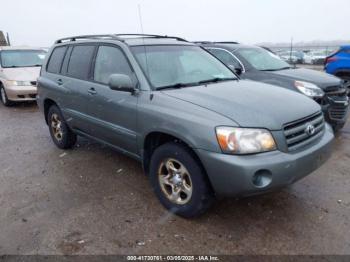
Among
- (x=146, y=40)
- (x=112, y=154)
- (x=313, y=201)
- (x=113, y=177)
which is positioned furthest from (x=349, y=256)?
(x=112, y=154)

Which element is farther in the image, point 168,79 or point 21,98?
point 21,98

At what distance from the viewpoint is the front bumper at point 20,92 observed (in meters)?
8.95

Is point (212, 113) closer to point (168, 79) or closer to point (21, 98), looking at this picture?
point (168, 79)

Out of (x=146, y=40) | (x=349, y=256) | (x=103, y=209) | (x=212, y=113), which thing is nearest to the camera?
(x=349, y=256)

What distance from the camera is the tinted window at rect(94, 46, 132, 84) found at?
3.77 meters

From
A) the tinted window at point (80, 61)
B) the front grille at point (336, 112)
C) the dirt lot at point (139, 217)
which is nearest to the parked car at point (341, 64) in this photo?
the front grille at point (336, 112)

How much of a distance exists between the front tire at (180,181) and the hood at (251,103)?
513 mm

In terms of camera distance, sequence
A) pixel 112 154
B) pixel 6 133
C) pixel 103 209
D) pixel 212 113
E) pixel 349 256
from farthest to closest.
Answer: pixel 6 133, pixel 112 154, pixel 103 209, pixel 212 113, pixel 349 256

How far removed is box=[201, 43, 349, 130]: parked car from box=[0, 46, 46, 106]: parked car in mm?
5303

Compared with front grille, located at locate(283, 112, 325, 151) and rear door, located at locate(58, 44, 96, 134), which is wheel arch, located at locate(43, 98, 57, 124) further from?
front grille, located at locate(283, 112, 325, 151)

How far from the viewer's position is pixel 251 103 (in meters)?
3.07

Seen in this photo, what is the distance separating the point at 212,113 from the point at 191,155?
44cm

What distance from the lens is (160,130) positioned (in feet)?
10.5

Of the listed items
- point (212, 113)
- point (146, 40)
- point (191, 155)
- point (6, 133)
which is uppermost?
point (146, 40)
